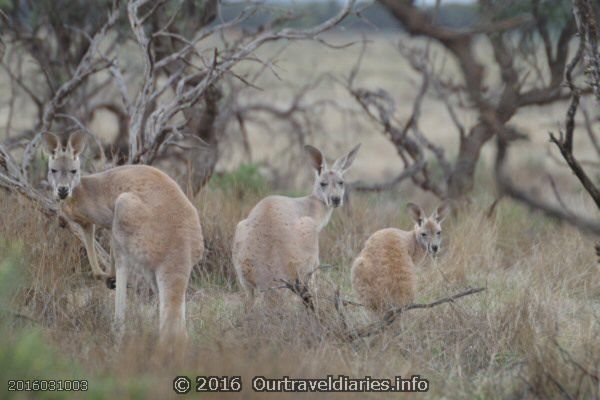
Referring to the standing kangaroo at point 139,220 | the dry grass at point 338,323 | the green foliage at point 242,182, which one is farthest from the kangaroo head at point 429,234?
the green foliage at point 242,182

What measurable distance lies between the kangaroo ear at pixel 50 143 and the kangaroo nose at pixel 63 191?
18.1 inches

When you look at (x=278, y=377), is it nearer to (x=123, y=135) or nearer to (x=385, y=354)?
(x=385, y=354)

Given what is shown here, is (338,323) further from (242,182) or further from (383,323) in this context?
(242,182)

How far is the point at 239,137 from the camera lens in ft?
46.4

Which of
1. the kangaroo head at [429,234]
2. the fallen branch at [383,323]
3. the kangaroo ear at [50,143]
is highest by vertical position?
the kangaroo ear at [50,143]

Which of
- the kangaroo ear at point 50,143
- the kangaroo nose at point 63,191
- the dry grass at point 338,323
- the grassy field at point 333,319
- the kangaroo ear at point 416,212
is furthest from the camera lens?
the kangaroo ear at point 416,212

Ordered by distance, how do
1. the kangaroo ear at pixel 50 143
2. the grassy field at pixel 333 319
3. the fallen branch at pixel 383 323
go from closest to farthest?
the grassy field at pixel 333 319 < the fallen branch at pixel 383 323 < the kangaroo ear at pixel 50 143

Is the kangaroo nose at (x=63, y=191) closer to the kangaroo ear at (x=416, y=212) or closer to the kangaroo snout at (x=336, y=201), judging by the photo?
the kangaroo snout at (x=336, y=201)

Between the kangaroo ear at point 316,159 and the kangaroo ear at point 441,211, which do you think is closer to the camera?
the kangaroo ear at point 441,211

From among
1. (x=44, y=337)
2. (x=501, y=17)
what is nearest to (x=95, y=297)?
(x=44, y=337)

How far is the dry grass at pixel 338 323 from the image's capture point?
452 cm

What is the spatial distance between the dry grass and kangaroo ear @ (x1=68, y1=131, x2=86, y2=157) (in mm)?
636

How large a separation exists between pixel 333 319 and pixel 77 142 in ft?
7.53

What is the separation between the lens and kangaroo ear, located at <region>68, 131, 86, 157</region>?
251 inches
